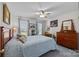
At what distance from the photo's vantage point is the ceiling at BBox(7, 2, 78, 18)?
6.46 feet

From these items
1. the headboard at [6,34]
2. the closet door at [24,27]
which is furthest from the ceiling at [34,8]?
the headboard at [6,34]

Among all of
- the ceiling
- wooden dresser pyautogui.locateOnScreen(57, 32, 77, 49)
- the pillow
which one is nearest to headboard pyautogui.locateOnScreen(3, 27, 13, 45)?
the pillow

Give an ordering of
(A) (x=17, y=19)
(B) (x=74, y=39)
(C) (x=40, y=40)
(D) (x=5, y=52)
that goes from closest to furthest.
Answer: (D) (x=5, y=52) → (A) (x=17, y=19) → (C) (x=40, y=40) → (B) (x=74, y=39)

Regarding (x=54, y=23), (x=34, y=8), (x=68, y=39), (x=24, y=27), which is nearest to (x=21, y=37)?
(x=24, y=27)

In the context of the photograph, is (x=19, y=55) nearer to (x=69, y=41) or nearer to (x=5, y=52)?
(x=5, y=52)

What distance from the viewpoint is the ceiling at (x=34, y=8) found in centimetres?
197

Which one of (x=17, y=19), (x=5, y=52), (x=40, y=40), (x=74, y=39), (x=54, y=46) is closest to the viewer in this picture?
(x=5, y=52)

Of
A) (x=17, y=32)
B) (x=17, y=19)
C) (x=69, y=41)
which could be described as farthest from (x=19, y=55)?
(x=69, y=41)

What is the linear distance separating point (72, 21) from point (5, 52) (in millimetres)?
2285

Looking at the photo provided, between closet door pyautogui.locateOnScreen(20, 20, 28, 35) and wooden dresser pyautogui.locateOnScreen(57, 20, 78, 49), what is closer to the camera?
closet door pyautogui.locateOnScreen(20, 20, 28, 35)

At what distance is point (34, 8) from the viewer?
7.24 ft

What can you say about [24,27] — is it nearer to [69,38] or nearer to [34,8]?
[34,8]

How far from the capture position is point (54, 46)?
294 centimetres

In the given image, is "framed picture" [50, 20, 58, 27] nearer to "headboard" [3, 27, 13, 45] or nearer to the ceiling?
the ceiling
